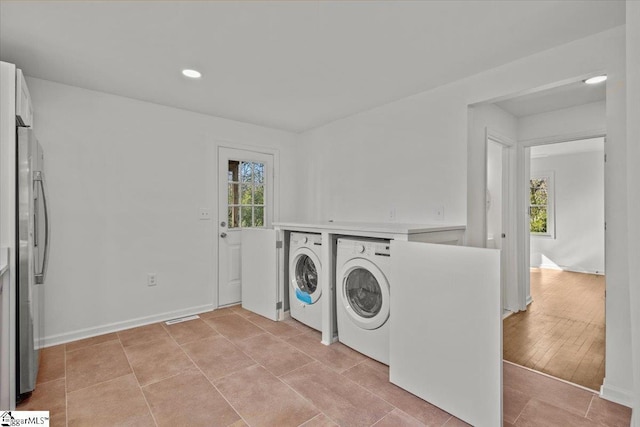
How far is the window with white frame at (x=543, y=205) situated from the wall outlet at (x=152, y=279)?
23.7 ft

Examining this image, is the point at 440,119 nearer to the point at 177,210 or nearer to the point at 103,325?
the point at 177,210

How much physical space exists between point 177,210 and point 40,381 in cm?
177

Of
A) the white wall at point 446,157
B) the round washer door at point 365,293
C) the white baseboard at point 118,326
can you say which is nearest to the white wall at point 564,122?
the white wall at point 446,157

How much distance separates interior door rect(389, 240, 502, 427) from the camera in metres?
1.63

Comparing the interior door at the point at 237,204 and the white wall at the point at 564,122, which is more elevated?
the white wall at the point at 564,122

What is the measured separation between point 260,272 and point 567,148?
6.06 m

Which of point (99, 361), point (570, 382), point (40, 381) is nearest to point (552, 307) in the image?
point (570, 382)

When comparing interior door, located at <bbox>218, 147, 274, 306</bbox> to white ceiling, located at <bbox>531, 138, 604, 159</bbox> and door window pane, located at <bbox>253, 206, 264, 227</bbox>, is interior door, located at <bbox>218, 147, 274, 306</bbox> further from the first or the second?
white ceiling, located at <bbox>531, 138, 604, 159</bbox>

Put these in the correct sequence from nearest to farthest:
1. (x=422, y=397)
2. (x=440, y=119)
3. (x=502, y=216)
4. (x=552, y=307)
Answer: (x=422, y=397) → (x=440, y=119) → (x=502, y=216) → (x=552, y=307)

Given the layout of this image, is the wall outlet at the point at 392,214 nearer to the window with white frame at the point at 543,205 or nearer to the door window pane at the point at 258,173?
the door window pane at the point at 258,173

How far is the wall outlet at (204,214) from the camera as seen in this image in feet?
11.8

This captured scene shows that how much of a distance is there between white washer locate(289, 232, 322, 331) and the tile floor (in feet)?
1.01

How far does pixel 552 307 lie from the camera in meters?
3.80

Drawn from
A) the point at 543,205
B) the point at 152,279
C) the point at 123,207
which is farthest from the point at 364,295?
the point at 543,205
